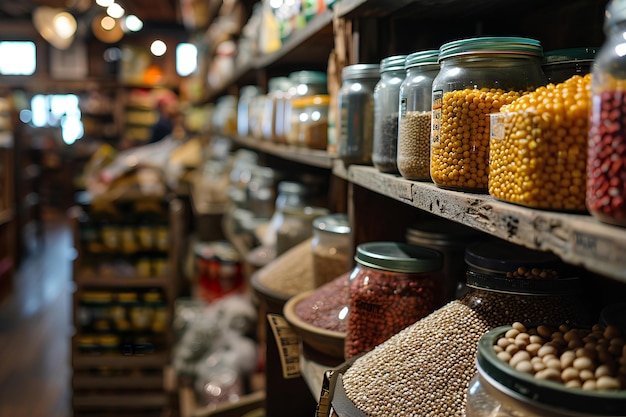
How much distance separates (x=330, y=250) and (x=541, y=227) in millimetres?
1059

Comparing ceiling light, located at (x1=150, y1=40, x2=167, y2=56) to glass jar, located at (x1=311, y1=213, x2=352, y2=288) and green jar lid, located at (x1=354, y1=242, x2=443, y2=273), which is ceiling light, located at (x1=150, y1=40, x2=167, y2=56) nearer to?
glass jar, located at (x1=311, y1=213, x2=352, y2=288)

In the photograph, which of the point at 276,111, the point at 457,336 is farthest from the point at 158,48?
the point at 457,336

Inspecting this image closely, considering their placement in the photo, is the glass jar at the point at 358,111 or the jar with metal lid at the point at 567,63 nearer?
the jar with metal lid at the point at 567,63

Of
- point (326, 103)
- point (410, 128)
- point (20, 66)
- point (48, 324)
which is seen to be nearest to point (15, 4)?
point (20, 66)

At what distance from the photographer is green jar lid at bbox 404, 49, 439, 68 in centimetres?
104

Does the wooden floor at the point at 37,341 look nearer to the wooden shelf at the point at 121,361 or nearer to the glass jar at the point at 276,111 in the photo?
the wooden shelf at the point at 121,361

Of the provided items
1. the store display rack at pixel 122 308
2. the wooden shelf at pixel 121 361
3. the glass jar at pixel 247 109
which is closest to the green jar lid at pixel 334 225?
the glass jar at pixel 247 109

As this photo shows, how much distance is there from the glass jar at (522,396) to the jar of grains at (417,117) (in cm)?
Answer: 33

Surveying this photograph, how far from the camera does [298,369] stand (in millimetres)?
1629

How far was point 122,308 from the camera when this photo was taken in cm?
413

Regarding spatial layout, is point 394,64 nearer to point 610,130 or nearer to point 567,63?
point 567,63

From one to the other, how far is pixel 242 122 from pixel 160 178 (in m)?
1.90

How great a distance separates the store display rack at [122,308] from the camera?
4066 mm

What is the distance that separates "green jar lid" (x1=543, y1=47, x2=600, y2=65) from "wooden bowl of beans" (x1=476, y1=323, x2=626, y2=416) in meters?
0.34
